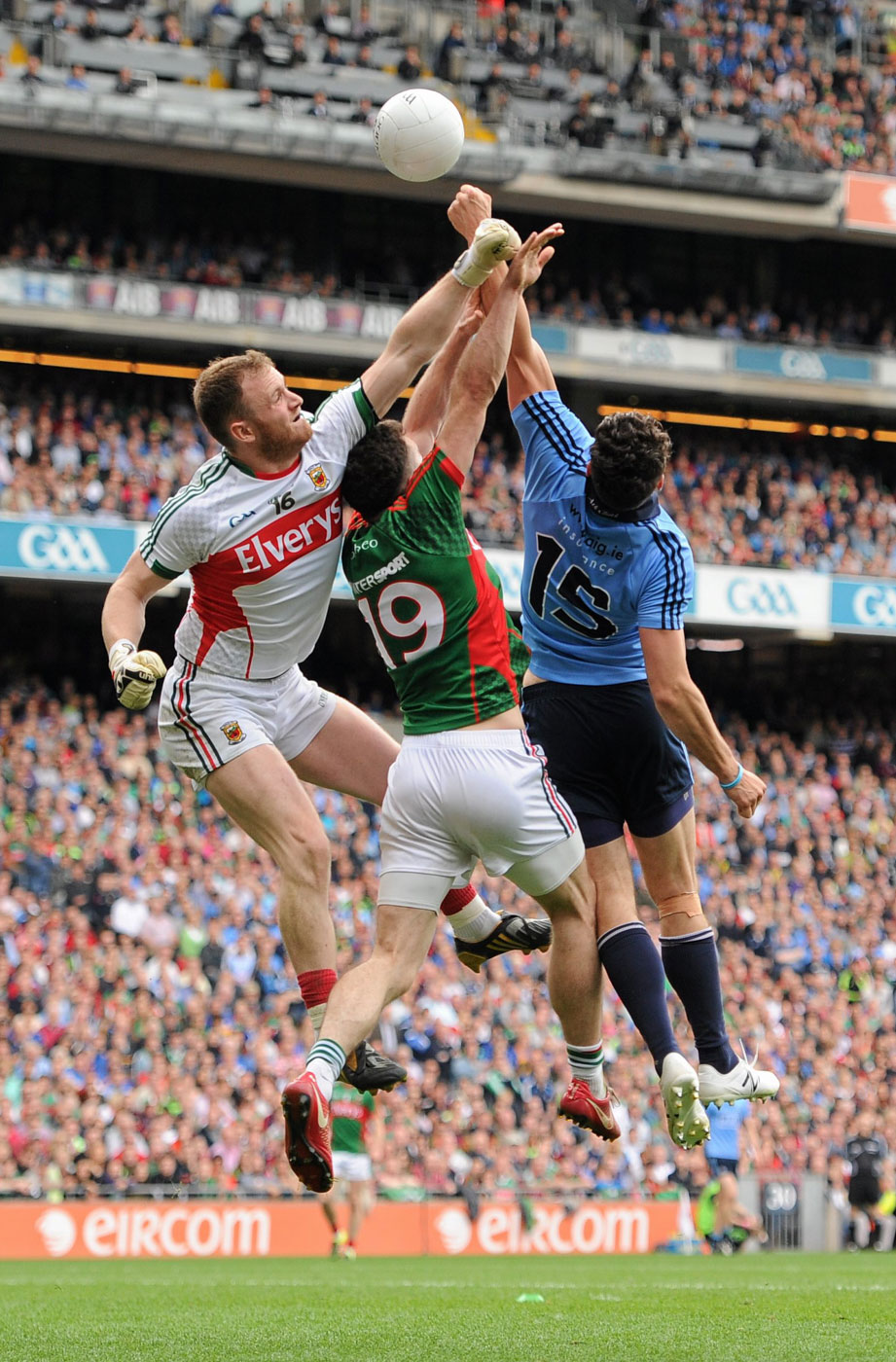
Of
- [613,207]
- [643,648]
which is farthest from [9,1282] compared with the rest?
[613,207]

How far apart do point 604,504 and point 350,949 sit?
13.7 meters

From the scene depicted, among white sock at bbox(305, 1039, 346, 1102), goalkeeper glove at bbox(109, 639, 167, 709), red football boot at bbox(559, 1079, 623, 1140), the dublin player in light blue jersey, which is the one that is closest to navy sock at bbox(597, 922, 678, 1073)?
the dublin player in light blue jersey

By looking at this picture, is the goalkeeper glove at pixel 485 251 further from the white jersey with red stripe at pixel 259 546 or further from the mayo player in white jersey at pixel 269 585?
the white jersey with red stripe at pixel 259 546

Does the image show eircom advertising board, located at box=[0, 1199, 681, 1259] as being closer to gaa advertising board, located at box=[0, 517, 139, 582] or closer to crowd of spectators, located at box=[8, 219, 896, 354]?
gaa advertising board, located at box=[0, 517, 139, 582]

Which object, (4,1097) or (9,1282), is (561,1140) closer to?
(4,1097)

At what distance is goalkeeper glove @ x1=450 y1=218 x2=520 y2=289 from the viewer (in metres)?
7.41

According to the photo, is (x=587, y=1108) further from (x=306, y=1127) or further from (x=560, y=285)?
(x=560, y=285)

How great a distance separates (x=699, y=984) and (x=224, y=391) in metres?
3.21

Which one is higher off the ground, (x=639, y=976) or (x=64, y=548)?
(x=64, y=548)

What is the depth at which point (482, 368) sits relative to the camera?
24.0 feet

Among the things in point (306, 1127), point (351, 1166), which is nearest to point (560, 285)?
point (351, 1166)

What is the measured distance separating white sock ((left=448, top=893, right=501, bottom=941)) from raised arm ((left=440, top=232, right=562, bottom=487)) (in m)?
1.95

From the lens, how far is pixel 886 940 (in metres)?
24.2

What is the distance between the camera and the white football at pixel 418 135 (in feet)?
26.5
